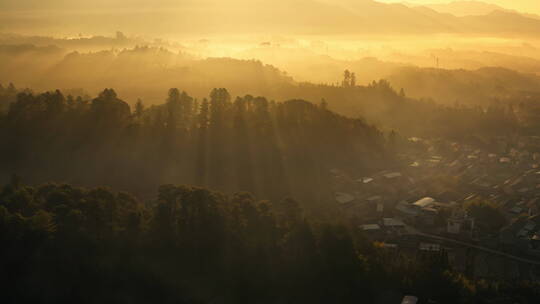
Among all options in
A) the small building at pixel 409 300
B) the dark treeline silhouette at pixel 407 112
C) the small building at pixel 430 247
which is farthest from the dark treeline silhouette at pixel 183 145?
the dark treeline silhouette at pixel 407 112

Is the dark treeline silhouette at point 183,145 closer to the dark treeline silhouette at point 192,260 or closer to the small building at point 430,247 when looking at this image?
the small building at point 430,247

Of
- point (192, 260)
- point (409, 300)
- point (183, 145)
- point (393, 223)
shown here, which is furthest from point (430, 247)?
point (183, 145)

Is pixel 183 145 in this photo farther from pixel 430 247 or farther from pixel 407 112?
pixel 407 112

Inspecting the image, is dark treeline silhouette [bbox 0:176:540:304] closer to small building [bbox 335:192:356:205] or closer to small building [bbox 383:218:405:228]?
small building [bbox 383:218:405:228]

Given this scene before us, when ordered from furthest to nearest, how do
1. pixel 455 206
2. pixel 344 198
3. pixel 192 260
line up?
pixel 344 198 < pixel 455 206 < pixel 192 260

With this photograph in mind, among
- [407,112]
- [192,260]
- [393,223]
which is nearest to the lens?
[192,260]

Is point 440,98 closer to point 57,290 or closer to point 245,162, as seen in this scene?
point 245,162
